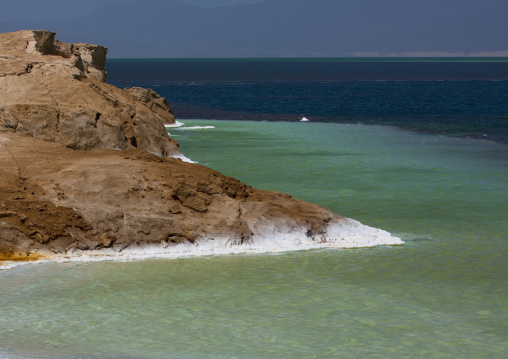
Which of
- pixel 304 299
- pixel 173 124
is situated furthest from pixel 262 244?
pixel 173 124

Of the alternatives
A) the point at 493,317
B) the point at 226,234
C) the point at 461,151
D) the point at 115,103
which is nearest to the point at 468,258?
the point at 493,317

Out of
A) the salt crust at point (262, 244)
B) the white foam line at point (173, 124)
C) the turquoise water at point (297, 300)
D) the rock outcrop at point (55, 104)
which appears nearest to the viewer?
the turquoise water at point (297, 300)

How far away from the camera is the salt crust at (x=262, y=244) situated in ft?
40.0

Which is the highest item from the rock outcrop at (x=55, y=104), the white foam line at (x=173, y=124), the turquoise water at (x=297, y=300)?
the rock outcrop at (x=55, y=104)

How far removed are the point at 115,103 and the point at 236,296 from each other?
10.4m

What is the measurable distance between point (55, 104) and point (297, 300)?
8.41 meters

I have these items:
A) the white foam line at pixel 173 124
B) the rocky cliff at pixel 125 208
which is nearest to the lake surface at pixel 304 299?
the rocky cliff at pixel 125 208

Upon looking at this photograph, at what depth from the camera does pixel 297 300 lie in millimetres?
10227

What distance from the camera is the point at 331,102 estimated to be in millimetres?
73125

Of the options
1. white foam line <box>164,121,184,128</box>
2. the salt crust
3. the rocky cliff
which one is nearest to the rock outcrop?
the rocky cliff

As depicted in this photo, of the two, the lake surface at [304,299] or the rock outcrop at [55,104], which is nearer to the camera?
the lake surface at [304,299]

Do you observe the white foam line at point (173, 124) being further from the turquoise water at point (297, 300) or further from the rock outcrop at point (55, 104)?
the turquoise water at point (297, 300)

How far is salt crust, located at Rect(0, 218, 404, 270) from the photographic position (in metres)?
12.2

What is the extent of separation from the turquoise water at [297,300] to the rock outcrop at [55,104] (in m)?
5.01
